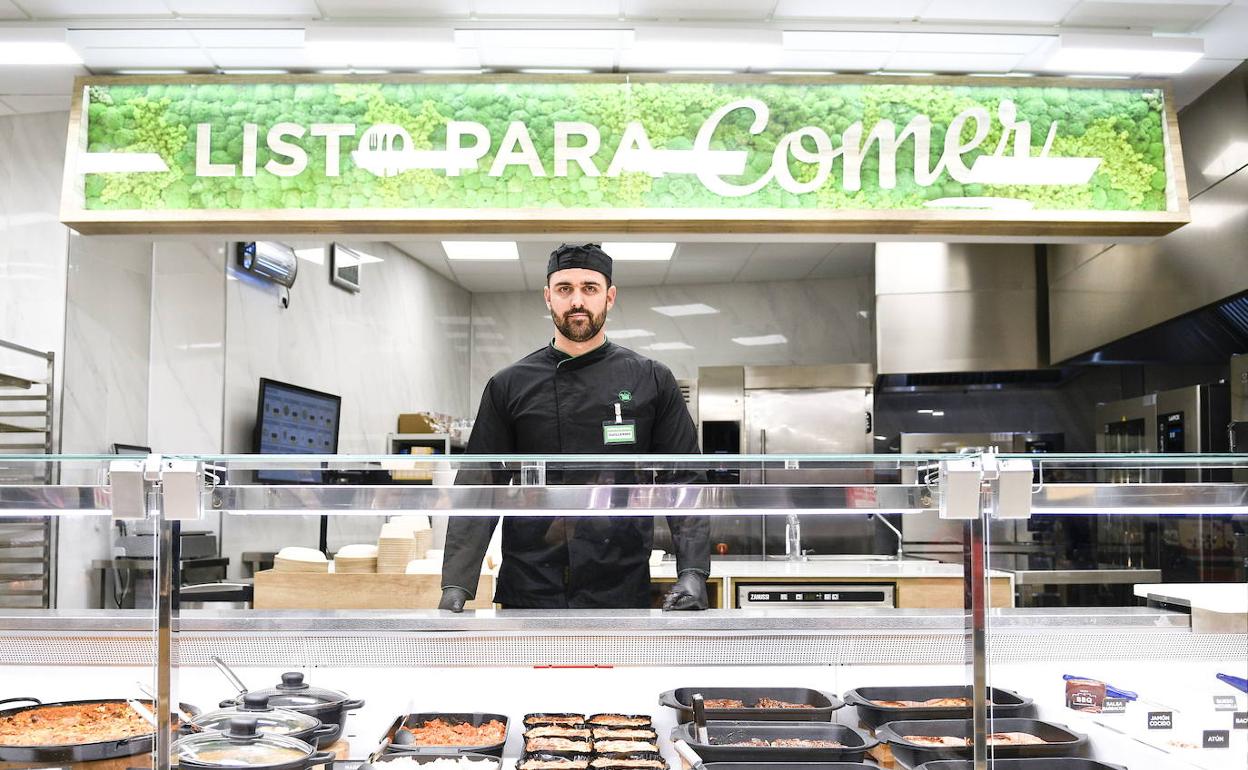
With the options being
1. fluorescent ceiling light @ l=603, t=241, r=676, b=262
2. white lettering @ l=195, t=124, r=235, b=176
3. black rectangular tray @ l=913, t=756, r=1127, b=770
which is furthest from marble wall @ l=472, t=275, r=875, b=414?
black rectangular tray @ l=913, t=756, r=1127, b=770

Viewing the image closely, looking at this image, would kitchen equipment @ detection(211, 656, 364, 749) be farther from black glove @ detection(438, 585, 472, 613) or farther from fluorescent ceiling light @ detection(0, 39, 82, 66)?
fluorescent ceiling light @ detection(0, 39, 82, 66)

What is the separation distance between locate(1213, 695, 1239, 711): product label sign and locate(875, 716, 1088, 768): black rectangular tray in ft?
0.67

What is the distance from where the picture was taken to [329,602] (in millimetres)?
3881

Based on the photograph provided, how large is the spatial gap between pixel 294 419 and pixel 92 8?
257 cm

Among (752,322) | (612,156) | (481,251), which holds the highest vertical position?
(481,251)

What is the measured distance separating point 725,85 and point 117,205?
253 centimetres

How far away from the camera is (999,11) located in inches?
151

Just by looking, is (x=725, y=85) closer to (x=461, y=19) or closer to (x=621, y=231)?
(x=621, y=231)

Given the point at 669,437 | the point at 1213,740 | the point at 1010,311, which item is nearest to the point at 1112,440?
the point at 1010,311

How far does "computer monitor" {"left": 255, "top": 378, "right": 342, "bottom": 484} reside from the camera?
5.50 metres

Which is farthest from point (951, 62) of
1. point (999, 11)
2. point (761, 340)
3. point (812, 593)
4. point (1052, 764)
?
point (761, 340)

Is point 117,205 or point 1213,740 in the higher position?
point 117,205

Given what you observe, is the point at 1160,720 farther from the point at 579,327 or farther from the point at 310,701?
the point at 579,327

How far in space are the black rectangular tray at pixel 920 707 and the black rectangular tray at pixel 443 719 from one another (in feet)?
1.99
